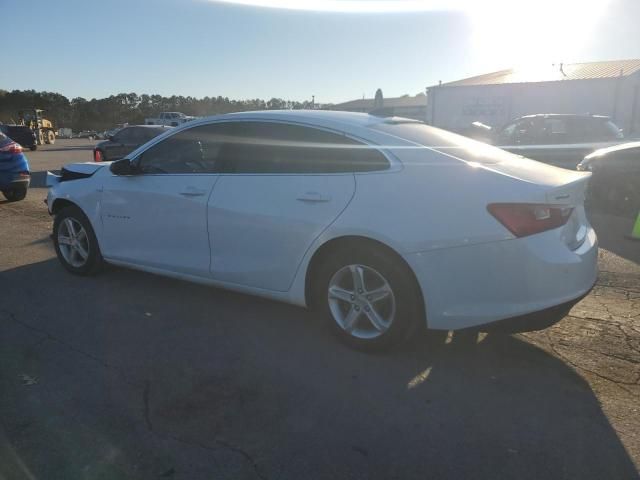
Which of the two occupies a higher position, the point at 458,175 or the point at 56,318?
the point at 458,175

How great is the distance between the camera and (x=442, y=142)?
13.0ft

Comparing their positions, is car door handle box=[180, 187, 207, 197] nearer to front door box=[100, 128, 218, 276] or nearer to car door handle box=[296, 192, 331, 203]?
front door box=[100, 128, 218, 276]

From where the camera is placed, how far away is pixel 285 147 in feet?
13.2

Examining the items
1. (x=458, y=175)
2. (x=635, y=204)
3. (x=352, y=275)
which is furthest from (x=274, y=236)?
(x=635, y=204)

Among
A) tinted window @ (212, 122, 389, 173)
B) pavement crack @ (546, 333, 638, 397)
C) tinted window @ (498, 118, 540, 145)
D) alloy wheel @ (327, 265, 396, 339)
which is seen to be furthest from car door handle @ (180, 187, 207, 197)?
tinted window @ (498, 118, 540, 145)

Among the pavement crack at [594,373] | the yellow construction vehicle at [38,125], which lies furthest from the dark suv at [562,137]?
the yellow construction vehicle at [38,125]

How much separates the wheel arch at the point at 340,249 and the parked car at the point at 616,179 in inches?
275

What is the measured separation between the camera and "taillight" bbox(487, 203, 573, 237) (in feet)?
10.3

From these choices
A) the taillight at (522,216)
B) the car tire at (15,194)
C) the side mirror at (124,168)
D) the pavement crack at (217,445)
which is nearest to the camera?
the pavement crack at (217,445)

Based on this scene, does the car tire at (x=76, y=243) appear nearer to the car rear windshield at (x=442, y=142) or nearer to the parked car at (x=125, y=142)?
the car rear windshield at (x=442, y=142)

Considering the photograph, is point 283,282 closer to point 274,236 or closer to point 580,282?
point 274,236

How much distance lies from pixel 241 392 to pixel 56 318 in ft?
6.52

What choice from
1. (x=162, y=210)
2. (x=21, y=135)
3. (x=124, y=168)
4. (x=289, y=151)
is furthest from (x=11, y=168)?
(x=21, y=135)

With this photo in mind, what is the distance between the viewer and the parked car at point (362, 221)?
320 cm
